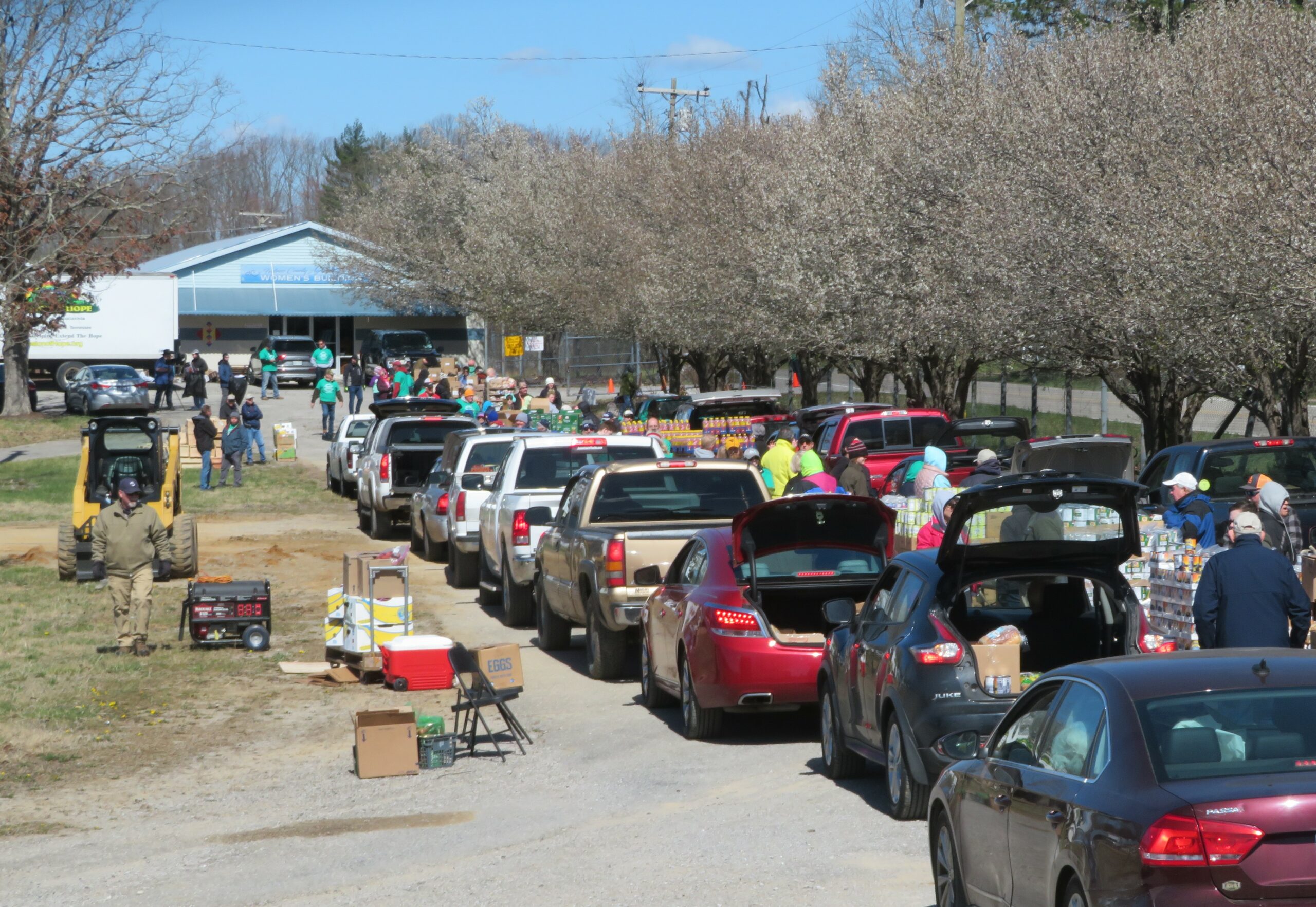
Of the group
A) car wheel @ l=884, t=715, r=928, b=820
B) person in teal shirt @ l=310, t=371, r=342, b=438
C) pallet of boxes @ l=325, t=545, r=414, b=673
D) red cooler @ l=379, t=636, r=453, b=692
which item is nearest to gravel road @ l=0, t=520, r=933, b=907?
car wheel @ l=884, t=715, r=928, b=820

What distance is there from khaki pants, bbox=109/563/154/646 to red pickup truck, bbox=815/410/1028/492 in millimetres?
11379

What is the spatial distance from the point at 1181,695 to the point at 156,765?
8226 millimetres

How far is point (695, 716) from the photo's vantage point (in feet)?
36.4

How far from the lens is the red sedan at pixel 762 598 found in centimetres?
1056

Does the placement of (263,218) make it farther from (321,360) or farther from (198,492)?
(198,492)

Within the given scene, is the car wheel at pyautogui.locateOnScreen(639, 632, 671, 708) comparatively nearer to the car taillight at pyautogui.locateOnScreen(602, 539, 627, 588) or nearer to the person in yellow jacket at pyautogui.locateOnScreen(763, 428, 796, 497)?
the car taillight at pyautogui.locateOnScreen(602, 539, 627, 588)

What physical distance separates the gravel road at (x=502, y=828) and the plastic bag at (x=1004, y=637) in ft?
3.53

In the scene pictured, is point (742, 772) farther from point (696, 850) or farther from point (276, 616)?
point (276, 616)

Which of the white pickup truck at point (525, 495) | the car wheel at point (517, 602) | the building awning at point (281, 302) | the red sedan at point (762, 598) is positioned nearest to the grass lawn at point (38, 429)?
the building awning at point (281, 302)

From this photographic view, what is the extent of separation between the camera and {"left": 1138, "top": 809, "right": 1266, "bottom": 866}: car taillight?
14.4ft

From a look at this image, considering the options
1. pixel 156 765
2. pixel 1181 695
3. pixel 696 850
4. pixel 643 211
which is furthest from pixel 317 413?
pixel 1181 695

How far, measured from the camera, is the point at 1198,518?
13281mm

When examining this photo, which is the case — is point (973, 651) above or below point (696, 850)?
above

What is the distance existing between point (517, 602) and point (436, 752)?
21.2ft
